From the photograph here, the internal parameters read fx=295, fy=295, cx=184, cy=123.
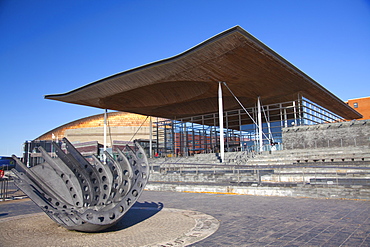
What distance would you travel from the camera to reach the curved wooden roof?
23250 millimetres

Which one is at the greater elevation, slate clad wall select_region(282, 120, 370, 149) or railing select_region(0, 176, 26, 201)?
slate clad wall select_region(282, 120, 370, 149)

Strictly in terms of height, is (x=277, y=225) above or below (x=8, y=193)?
above

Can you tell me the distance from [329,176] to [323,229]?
31.0ft

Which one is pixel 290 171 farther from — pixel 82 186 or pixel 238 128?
pixel 238 128

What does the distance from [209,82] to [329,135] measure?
12.9 meters

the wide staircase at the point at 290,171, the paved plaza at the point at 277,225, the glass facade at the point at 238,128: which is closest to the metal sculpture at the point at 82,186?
the paved plaza at the point at 277,225

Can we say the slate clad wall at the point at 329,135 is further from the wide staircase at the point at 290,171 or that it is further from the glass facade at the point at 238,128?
the wide staircase at the point at 290,171

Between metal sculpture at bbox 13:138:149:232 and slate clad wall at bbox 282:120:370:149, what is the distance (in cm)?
2591

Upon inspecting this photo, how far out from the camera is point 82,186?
22.3 feet

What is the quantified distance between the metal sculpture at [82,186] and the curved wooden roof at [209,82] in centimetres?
1589

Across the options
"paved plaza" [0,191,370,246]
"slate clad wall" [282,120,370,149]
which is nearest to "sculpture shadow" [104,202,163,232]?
"paved plaza" [0,191,370,246]

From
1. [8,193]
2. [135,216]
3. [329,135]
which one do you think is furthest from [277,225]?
[329,135]

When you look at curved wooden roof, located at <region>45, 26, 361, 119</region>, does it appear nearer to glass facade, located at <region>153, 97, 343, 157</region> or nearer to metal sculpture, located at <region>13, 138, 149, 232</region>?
glass facade, located at <region>153, 97, 343, 157</region>

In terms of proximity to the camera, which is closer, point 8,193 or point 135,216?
point 135,216
